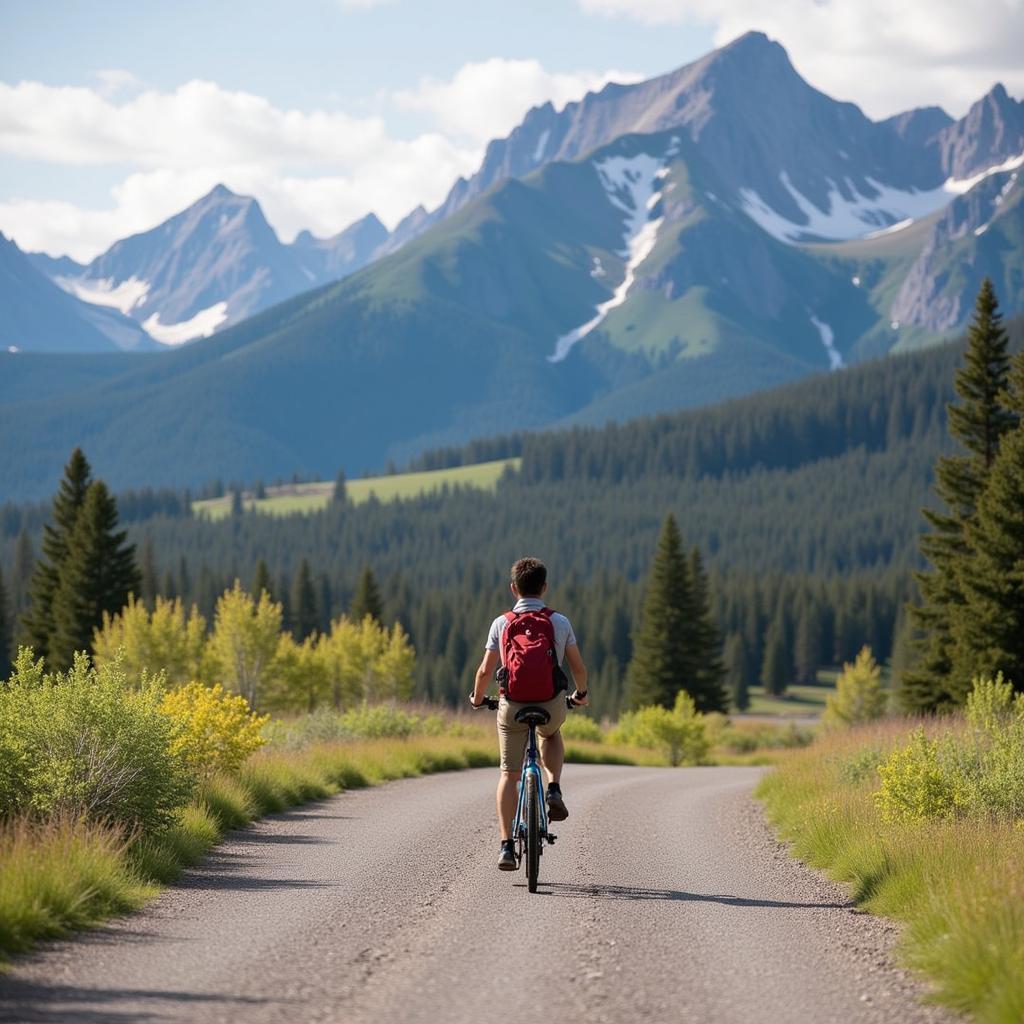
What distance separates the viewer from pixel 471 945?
407 inches

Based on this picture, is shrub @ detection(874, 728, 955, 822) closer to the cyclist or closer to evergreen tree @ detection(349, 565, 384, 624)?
the cyclist

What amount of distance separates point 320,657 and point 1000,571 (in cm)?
5566

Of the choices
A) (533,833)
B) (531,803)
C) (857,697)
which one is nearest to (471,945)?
(533,833)

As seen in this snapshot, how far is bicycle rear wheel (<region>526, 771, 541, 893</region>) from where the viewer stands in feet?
42.0

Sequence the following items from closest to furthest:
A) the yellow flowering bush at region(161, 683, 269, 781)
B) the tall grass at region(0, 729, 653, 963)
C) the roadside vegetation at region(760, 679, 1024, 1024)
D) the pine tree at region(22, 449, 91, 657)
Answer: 1. the roadside vegetation at region(760, 679, 1024, 1024)
2. the tall grass at region(0, 729, 653, 963)
3. the yellow flowering bush at region(161, 683, 269, 781)
4. the pine tree at region(22, 449, 91, 657)

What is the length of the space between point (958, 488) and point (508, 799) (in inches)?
1354

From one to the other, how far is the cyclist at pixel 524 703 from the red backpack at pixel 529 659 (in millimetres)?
32

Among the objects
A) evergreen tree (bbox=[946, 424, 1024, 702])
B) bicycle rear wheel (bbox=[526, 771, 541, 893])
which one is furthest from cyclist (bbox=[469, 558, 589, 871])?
evergreen tree (bbox=[946, 424, 1024, 702])

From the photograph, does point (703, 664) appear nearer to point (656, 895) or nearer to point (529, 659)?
point (656, 895)

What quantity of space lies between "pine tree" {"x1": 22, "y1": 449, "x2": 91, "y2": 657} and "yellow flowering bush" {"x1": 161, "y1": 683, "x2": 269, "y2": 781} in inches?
2100

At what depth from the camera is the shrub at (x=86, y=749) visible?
13.5 metres

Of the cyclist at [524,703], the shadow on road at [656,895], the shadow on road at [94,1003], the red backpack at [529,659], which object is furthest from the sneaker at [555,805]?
the shadow on road at [94,1003]

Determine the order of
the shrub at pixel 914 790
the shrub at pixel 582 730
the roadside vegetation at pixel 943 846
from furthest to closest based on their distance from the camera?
the shrub at pixel 582 730 → the shrub at pixel 914 790 → the roadside vegetation at pixel 943 846

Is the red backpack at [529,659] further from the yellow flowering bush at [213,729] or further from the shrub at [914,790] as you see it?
the yellow flowering bush at [213,729]
